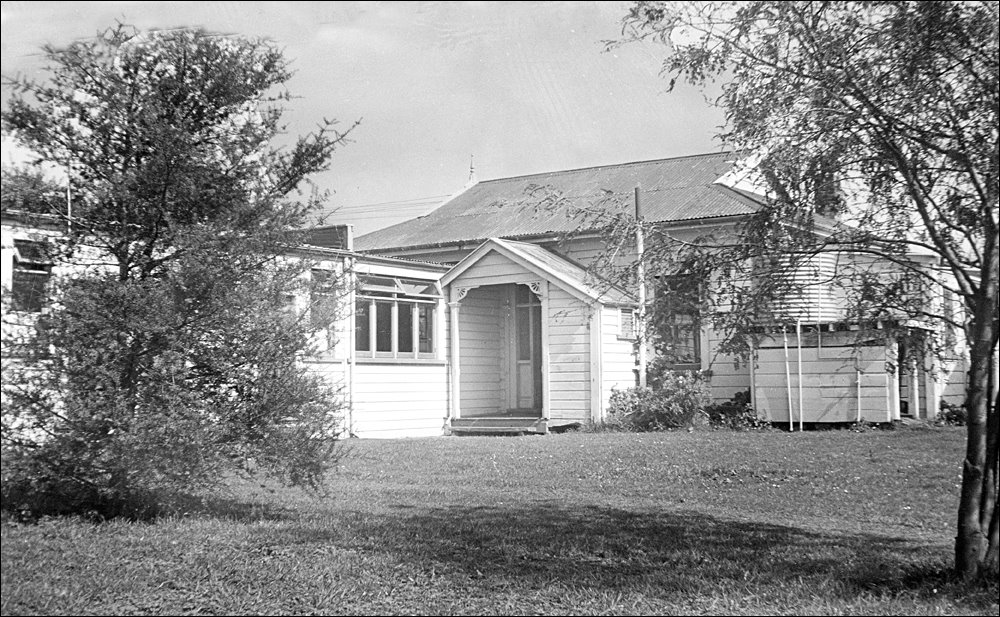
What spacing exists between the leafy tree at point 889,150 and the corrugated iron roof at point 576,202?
11.7 m

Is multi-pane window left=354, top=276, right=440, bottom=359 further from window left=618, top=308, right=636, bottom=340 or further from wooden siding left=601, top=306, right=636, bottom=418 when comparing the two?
window left=618, top=308, right=636, bottom=340

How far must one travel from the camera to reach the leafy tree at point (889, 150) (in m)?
6.88

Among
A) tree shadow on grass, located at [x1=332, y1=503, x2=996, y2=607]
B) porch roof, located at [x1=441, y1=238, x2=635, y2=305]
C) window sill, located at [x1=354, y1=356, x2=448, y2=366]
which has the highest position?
porch roof, located at [x1=441, y1=238, x2=635, y2=305]

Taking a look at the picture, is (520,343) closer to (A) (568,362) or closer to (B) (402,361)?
(A) (568,362)

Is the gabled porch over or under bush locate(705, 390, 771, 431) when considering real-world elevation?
over

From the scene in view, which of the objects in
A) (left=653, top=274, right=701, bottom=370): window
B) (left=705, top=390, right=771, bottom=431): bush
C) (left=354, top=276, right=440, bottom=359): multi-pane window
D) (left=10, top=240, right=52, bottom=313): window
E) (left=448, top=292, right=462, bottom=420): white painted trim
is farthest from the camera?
(left=448, top=292, right=462, bottom=420): white painted trim

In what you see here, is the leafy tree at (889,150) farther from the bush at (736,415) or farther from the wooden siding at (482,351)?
the wooden siding at (482,351)

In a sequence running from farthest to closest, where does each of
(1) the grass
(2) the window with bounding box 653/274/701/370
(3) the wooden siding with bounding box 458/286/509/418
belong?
(3) the wooden siding with bounding box 458/286/509/418 → (2) the window with bounding box 653/274/701/370 → (1) the grass

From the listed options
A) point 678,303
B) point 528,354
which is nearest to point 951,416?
point 528,354

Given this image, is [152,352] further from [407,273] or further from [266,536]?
[407,273]

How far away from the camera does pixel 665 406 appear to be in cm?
1828

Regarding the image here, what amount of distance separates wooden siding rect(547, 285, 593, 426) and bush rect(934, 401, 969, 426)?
663 centimetres

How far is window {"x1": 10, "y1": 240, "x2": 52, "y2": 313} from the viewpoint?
6.70 meters

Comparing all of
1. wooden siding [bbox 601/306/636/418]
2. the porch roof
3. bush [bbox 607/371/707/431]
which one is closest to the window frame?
bush [bbox 607/371/707/431]
